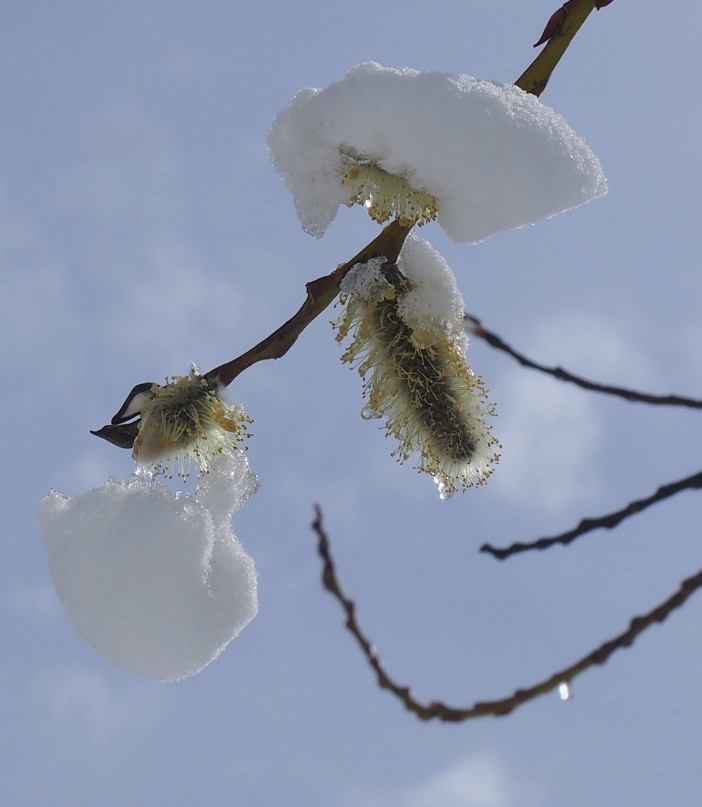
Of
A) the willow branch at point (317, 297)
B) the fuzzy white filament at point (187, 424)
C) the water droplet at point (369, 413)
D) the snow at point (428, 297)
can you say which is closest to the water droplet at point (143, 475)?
the fuzzy white filament at point (187, 424)

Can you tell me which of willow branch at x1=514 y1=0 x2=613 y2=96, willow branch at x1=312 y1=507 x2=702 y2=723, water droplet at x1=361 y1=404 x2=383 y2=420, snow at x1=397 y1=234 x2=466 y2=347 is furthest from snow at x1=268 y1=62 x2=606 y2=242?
willow branch at x1=312 y1=507 x2=702 y2=723

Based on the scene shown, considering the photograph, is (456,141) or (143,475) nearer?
(456,141)

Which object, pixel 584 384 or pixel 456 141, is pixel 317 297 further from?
pixel 584 384

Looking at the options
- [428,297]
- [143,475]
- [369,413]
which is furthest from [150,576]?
[428,297]

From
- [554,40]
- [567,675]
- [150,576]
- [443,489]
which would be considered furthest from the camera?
[443,489]

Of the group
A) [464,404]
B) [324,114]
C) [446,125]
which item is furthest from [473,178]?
[464,404]

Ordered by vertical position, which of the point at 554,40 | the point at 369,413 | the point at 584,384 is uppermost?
the point at 554,40

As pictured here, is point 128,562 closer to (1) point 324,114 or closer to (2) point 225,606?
(2) point 225,606

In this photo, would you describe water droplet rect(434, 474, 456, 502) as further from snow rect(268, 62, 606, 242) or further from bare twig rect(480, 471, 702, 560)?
bare twig rect(480, 471, 702, 560)
